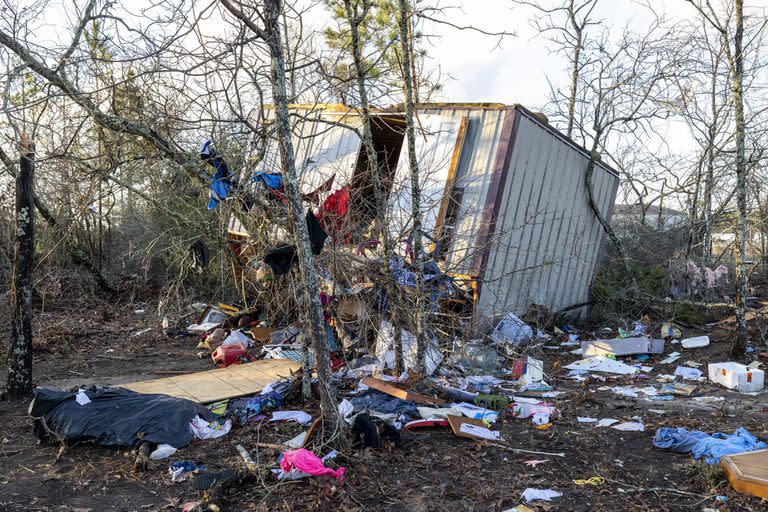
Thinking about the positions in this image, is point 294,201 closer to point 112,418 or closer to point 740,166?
point 112,418

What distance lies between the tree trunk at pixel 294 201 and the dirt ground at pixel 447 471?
599mm

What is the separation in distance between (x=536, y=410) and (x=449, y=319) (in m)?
2.04

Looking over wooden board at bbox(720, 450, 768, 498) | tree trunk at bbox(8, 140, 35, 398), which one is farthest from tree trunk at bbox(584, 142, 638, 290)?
tree trunk at bbox(8, 140, 35, 398)

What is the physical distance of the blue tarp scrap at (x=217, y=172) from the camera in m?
5.59

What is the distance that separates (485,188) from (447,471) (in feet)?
14.7

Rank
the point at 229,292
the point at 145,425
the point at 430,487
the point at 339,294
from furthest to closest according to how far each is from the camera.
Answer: the point at 229,292 < the point at 339,294 < the point at 145,425 < the point at 430,487

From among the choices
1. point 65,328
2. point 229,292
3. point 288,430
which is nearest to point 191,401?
point 288,430

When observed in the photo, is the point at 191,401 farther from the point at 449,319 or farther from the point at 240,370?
the point at 449,319

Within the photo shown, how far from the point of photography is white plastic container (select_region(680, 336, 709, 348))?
27.5 feet

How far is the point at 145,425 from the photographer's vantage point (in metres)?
5.02

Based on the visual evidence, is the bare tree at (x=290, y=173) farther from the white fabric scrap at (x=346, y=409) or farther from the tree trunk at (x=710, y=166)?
the tree trunk at (x=710, y=166)

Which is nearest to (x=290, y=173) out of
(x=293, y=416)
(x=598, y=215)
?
(x=293, y=416)

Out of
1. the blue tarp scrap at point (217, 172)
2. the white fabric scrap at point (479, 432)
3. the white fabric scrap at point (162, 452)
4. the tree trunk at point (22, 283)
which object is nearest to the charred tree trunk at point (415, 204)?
the white fabric scrap at point (479, 432)

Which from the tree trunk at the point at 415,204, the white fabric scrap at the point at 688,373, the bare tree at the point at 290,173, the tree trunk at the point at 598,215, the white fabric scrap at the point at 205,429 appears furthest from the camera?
the tree trunk at the point at 598,215
